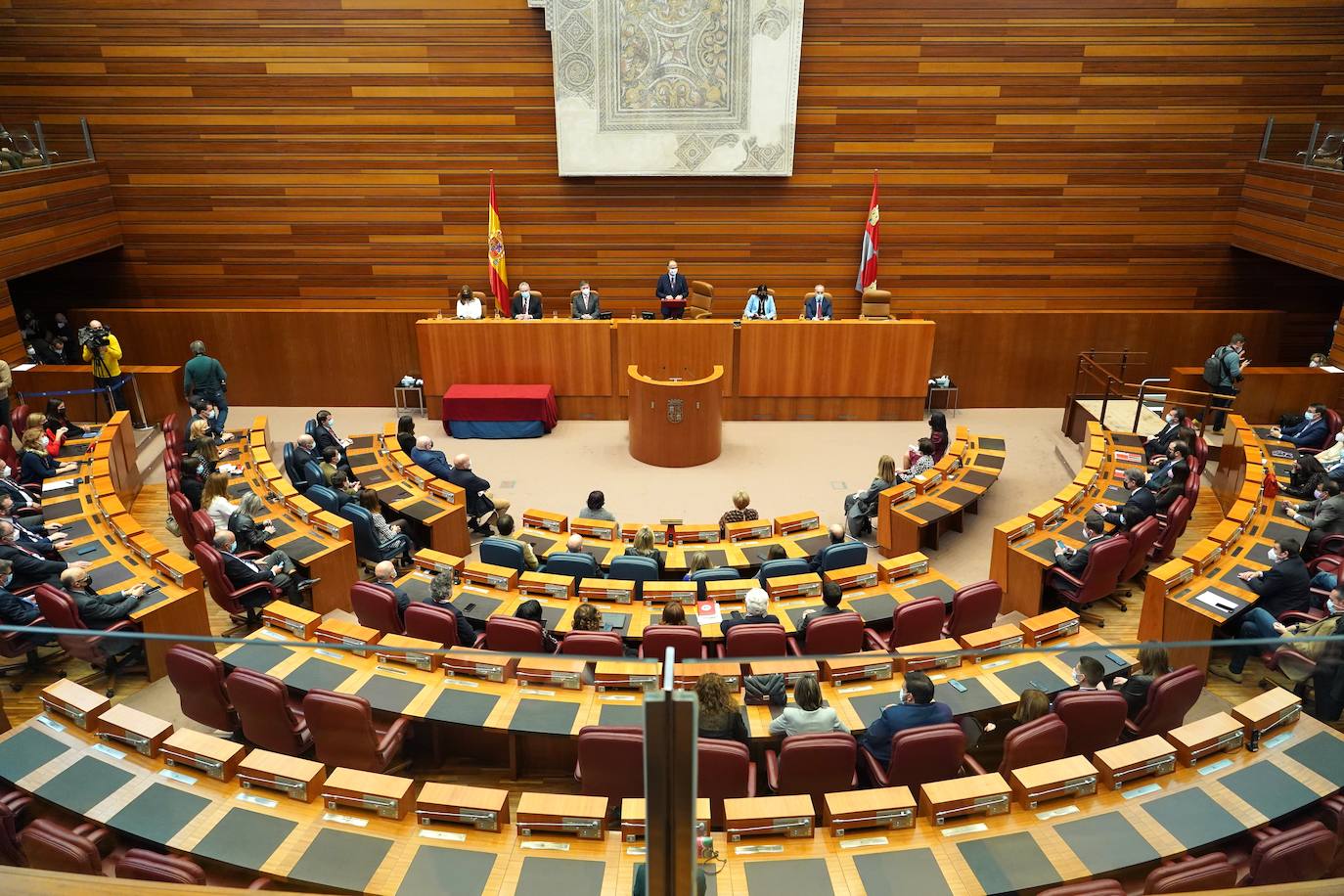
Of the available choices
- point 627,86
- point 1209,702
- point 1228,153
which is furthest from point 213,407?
point 1228,153

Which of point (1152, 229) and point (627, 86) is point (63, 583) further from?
→ point (1152, 229)

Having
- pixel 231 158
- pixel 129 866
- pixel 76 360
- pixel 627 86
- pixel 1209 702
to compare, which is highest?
pixel 627 86

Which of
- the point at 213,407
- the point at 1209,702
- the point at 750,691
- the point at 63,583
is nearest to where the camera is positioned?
the point at 1209,702

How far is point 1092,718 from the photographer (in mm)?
4473

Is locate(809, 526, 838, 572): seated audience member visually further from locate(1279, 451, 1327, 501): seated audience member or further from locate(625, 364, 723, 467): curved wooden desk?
locate(1279, 451, 1327, 501): seated audience member

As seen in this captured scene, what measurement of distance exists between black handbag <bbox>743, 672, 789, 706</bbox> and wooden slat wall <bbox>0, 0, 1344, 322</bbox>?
967cm

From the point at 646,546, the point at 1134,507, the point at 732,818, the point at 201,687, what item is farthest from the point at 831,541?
the point at 201,687

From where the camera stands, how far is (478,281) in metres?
13.9

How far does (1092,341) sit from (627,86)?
25.5 ft

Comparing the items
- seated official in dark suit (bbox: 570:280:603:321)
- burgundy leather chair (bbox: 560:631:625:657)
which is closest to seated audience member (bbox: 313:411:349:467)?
seated official in dark suit (bbox: 570:280:603:321)

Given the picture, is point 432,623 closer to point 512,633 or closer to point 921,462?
point 512,633

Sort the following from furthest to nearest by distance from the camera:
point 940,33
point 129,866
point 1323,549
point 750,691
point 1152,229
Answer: point 1152,229 → point 940,33 → point 1323,549 → point 750,691 → point 129,866

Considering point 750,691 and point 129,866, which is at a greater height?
point 129,866

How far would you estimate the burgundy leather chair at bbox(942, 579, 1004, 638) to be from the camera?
659 centimetres
